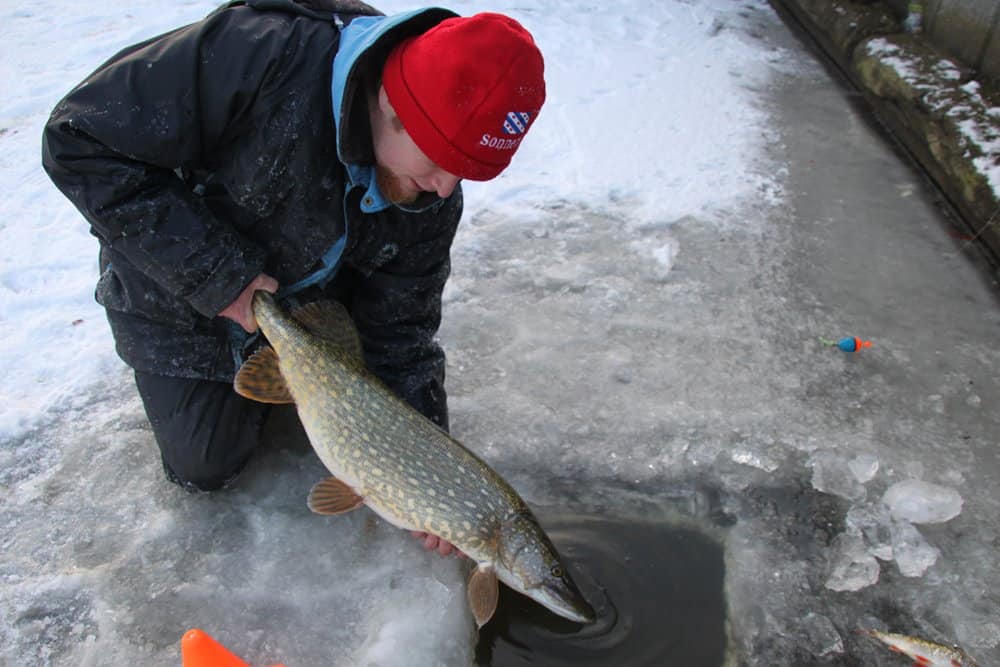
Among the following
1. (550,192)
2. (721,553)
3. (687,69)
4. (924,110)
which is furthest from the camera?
(687,69)

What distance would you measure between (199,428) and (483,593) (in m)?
1.04

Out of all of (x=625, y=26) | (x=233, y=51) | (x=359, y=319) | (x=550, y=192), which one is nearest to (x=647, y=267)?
(x=550, y=192)

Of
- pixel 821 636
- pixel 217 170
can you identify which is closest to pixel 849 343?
pixel 821 636

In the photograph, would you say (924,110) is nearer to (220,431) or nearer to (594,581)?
(594,581)

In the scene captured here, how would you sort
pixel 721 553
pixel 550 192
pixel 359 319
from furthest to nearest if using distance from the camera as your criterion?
1. pixel 550 192
2. pixel 359 319
3. pixel 721 553

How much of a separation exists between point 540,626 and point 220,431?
1.16m

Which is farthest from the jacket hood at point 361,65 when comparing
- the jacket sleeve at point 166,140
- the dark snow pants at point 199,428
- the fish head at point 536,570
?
the fish head at point 536,570

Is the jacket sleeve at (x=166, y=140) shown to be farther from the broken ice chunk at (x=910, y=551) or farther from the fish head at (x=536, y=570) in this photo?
the broken ice chunk at (x=910, y=551)

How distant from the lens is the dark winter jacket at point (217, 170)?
6.85 feet

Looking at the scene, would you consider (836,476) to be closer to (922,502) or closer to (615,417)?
(922,502)

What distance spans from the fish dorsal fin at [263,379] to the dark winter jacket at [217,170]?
188 millimetres

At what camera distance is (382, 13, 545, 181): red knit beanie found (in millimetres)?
1925

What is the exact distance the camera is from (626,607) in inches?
92.7

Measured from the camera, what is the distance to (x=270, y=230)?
240 centimetres
